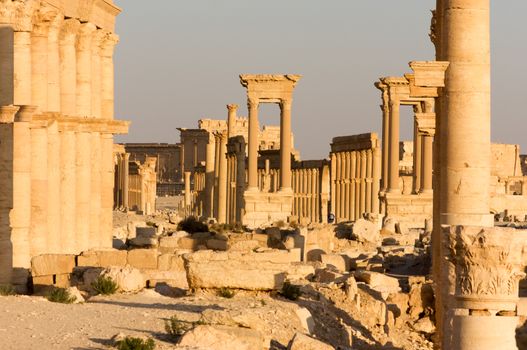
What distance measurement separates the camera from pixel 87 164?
3544 centimetres

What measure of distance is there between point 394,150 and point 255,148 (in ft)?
17.9

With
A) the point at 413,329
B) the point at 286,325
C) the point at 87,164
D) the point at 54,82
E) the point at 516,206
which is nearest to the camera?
the point at 286,325

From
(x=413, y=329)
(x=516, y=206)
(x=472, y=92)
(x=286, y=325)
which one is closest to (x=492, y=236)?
(x=286, y=325)

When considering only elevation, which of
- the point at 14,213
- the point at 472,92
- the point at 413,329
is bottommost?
the point at 413,329

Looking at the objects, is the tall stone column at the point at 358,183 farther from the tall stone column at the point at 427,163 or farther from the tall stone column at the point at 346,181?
the tall stone column at the point at 427,163

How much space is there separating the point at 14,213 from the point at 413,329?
27.9 feet

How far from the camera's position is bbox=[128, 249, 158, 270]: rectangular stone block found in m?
27.5

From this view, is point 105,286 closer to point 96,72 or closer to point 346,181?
point 96,72

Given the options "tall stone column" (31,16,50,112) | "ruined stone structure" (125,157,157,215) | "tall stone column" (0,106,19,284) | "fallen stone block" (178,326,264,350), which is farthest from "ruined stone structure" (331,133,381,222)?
"fallen stone block" (178,326,264,350)

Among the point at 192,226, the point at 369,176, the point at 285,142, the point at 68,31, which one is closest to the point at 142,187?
the point at 369,176

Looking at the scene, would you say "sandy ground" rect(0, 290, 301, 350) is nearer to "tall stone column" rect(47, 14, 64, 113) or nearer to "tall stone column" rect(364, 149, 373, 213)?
"tall stone column" rect(47, 14, 64, 113)

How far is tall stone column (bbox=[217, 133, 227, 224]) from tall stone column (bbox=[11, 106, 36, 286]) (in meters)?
34.2

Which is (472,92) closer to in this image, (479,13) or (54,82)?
(479,13)

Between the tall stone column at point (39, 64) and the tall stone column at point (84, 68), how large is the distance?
486cm
